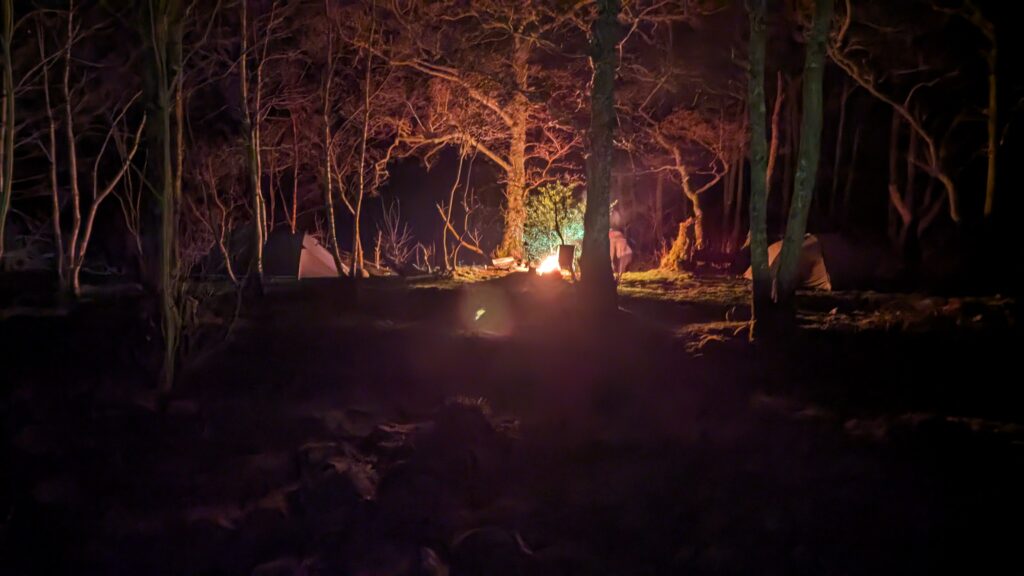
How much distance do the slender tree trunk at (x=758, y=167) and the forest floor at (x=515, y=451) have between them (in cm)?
65

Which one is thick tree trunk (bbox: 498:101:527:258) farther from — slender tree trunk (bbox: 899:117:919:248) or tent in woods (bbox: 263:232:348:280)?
slender tree trunk (bbox: 899:117:919:248)

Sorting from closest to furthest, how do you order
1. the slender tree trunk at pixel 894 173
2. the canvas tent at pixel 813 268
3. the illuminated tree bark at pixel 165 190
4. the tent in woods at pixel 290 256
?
the illuminated tree bark at pixel 165 190 < the canvas tent at pixel 813 268 < the tent in woods at pixel 290 256 < the slender tree trunk at pixel 894 173

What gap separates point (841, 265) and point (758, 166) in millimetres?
8521

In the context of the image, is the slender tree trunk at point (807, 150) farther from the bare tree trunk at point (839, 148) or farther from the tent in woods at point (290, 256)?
the bare tree trunk at point (839, 148)

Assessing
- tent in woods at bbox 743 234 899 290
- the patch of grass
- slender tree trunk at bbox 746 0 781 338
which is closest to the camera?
slender tree trunk at bbox 746 0 781 338

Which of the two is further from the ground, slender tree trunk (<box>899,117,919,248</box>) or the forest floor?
slender tree trunk (<box>899,117,919,248</box>)

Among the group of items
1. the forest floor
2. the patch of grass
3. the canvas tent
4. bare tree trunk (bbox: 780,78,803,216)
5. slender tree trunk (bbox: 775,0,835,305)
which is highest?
bare tree trunk (bbox: 780,78,803,216)

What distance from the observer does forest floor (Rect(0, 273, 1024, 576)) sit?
570cm

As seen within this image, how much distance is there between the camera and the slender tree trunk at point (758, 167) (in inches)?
381

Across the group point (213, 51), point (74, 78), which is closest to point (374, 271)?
point (213, 51)

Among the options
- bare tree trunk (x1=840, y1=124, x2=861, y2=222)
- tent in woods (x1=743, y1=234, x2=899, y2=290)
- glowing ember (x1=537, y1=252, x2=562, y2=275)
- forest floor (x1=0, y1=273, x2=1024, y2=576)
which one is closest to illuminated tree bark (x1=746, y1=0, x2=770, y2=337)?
forest floor (x1=0, y1=273, x2=1024, y2=576)

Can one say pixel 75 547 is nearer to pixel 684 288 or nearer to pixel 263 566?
pixel 263 566

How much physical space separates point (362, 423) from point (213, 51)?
11.9 metres

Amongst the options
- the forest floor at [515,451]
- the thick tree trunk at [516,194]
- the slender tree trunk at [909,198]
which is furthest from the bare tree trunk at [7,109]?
the slender tree trunk at [909,198]
